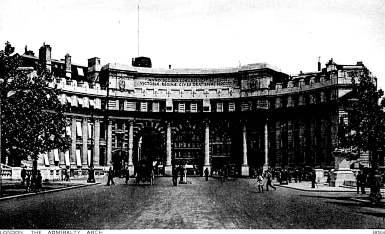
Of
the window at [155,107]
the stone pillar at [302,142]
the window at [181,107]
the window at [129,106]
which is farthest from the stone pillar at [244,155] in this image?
the window at [129,106]

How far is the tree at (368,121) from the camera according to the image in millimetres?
29891

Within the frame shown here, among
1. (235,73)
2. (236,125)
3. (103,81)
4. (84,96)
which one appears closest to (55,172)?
(84,96)

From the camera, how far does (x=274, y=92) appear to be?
7575 centimetres

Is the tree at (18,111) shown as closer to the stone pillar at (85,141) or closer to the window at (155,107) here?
the stone pillar at (85,141)

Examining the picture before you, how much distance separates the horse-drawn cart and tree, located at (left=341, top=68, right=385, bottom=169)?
20939mm

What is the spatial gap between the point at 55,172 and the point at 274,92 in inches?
1427

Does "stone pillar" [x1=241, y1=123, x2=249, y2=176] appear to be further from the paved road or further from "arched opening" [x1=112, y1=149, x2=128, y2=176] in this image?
the paved road

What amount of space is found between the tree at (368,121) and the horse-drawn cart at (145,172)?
20.9 m

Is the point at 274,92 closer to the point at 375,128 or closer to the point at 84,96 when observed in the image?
the point at 84,96

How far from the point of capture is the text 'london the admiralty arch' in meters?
70.2

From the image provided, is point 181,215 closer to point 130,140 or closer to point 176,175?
point 176,175

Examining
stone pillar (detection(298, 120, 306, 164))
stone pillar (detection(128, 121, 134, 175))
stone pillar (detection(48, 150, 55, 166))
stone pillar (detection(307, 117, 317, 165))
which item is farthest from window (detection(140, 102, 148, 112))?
stone pillar (detection(307, 117, 317, 165))

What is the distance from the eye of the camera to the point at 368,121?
30.7m

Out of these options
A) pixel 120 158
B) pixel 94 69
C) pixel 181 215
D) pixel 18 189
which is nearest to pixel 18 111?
pixel 18 189
